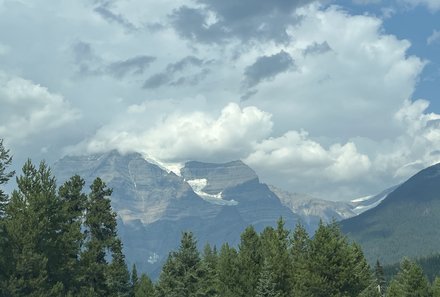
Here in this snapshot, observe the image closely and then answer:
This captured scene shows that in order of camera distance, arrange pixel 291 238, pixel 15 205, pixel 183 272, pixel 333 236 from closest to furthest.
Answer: pixel 15 205
pixel 333 236
pixel 183 272
pixel 291 238

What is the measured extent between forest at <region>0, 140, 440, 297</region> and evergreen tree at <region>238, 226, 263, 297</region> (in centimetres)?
11

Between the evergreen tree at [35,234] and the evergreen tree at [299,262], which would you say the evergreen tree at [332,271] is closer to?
the evergreen tree at [299,262]

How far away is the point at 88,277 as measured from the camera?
7106 cm

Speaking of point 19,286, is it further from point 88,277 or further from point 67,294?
point 88,277

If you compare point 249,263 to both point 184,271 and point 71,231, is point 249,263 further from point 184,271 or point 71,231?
point 71,231

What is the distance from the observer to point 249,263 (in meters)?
80.9

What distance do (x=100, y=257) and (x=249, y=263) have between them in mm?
17614

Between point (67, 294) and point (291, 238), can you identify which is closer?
point (67, 294)

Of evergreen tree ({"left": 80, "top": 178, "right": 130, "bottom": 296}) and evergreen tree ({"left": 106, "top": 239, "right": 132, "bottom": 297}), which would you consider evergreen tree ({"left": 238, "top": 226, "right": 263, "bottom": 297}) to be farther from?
evergreen tree ({"left": 80, "top": 178, "right": 130, "bottom": 296})

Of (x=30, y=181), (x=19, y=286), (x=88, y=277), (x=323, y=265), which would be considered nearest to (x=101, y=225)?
(x=88, y=277)

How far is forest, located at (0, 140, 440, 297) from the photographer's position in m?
60.2

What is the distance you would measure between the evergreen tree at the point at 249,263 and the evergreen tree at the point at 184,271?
577 cm

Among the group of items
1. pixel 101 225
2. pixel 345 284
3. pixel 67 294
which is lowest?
pixel 345 284

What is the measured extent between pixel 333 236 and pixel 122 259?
23790 millimetres
